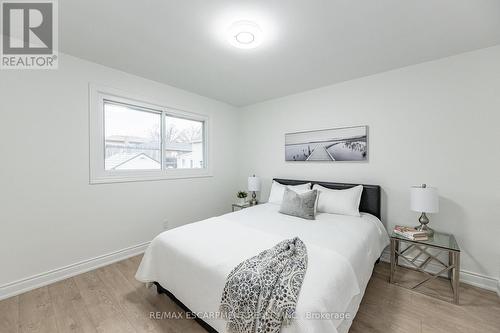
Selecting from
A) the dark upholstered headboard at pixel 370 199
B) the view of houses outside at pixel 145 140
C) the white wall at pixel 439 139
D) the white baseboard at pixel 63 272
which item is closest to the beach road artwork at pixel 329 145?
the white wall at pixel 439 139

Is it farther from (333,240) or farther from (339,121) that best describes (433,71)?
(333,240)

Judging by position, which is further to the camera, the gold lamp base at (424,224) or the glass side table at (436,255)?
the gold lamp base at (424,224)

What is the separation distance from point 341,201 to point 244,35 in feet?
7.13

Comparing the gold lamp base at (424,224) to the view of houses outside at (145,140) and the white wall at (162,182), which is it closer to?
the white wall at (162,182)

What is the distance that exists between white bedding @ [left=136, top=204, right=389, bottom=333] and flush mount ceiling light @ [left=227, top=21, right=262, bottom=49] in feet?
5.92

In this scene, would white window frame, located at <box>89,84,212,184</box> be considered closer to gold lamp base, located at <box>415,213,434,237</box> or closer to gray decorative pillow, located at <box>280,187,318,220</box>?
gray decorative pillow, located at <box>280,187,318,220</box>

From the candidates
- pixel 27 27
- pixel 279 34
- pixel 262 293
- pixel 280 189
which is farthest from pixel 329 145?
pixel 27 27

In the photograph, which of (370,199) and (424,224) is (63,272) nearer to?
(370,199)

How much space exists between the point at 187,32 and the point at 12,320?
2.81 meters

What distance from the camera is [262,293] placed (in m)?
1.17

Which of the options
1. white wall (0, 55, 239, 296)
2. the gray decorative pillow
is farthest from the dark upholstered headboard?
white wall (0, 55, 239, 296)

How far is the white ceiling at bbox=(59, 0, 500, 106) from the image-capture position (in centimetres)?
156

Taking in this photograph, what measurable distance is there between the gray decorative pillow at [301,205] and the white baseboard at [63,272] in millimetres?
2122

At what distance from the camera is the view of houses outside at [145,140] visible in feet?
8.87
